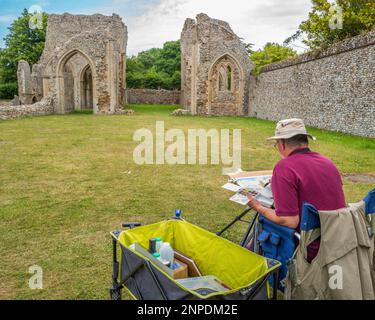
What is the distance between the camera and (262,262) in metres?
2.58

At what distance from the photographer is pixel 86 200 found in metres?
5.98

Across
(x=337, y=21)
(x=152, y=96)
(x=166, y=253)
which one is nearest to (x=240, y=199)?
(x=166, y=253)

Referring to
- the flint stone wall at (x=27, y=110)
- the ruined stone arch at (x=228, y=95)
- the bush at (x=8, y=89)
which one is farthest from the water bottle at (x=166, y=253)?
the bush at (x=8, y=89)

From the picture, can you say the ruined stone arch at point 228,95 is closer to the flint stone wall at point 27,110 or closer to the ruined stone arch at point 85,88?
the flint stone wall at point 27,110

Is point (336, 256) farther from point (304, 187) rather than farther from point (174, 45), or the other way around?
point (174, 45)

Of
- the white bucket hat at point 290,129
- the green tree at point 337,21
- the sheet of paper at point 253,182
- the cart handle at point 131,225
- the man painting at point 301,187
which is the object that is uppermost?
the green tree at point 337,21

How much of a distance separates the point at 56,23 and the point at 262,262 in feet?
108

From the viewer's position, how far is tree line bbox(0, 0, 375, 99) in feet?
58.8

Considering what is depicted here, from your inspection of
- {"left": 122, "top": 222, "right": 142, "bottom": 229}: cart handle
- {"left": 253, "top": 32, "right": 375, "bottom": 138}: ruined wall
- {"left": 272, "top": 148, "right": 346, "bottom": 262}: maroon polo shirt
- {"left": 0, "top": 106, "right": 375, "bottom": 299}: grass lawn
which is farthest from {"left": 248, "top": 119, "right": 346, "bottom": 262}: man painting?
{"left": 253, "top": 32, "right": 375, "bottom": 138}: ruined wall

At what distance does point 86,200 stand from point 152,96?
35554 mm

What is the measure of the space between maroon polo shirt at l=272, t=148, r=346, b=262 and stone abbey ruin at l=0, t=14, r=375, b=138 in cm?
1151

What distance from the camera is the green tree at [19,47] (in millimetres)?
37844

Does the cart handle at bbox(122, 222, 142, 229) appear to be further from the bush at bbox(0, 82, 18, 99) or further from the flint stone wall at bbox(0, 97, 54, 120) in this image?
the bush at bbox(0, 82, 18, 99)

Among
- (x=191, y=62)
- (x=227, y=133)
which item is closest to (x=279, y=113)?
(x=227, y=133)
